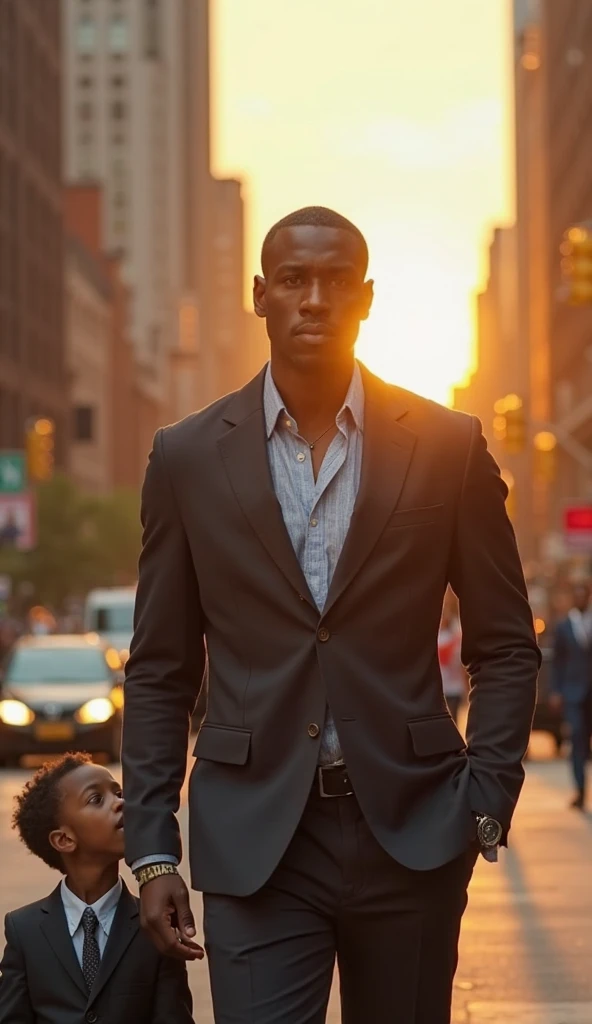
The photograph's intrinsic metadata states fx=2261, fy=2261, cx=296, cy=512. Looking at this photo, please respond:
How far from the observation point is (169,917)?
4090 millimetres

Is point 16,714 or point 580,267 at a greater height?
point 580,267

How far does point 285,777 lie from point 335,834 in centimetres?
14

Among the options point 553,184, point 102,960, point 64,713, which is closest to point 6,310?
point 553,184

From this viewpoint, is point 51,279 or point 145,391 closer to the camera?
point 51,279

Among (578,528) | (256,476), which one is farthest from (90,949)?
(578,528)

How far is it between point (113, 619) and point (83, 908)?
33.2 meters

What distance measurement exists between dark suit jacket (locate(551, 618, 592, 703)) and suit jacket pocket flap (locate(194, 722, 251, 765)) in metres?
14.9

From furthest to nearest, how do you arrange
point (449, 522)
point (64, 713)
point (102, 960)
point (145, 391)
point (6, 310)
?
point (145, 391)
point (6, 310)
point (64, 713)
point (102, 960)
point (449, 522)

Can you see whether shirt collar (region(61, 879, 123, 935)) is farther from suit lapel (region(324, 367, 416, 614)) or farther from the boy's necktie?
suit lapel (region(324, 367, 416, 614))

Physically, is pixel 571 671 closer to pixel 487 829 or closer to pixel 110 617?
pixel 487 829

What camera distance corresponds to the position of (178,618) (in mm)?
4340

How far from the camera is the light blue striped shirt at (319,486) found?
13.8 feet

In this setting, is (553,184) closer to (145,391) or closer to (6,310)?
(6,310)

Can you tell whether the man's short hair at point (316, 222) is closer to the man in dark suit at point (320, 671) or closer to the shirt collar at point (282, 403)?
the man in dark suit at point (320, 671)
